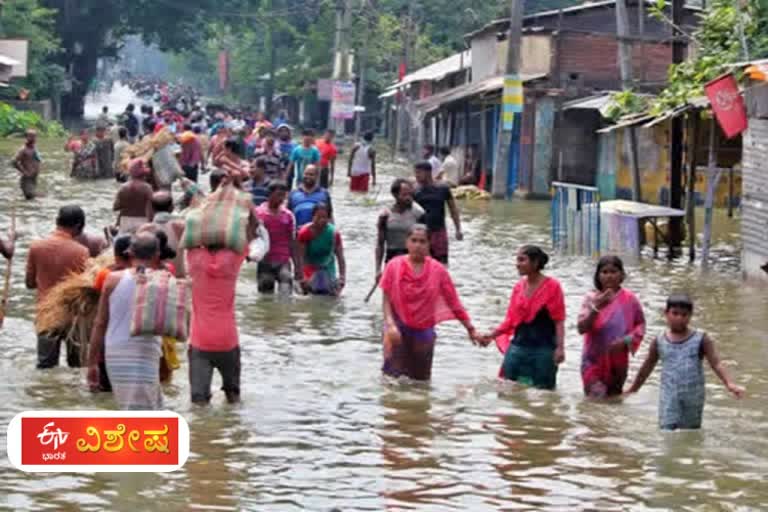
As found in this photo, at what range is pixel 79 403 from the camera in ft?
41.0

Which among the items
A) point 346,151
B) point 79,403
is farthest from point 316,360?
point 346,151

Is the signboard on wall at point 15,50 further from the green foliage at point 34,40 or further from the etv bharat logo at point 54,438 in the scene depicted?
the etv bharat logo at point 54,438

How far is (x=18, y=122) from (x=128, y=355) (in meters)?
49.2

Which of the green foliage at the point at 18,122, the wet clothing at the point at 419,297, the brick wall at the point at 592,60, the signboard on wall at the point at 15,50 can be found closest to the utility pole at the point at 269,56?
the green foliage at the point at 18,122

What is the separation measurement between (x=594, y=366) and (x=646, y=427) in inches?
30.1

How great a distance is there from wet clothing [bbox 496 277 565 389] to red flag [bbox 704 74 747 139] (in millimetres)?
8190

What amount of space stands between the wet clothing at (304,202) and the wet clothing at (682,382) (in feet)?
23.4

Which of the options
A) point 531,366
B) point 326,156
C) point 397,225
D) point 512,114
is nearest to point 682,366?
point 531,366

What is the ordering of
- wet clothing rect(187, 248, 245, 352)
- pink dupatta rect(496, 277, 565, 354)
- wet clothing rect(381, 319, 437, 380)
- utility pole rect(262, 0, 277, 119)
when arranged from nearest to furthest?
wet clothing rect(187, 248, 245, 352)
pink dupatta rect(496, 277, 565, 354)
wet clothing rect(381, 319, 437, 380)
utility pole rect(262, 0, 277, 119)

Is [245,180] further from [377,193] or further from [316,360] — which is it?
[377,193]

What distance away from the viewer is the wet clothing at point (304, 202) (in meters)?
18.3

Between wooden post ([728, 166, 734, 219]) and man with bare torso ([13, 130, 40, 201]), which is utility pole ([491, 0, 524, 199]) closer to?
wooden post ([728, 166, 734, 219])

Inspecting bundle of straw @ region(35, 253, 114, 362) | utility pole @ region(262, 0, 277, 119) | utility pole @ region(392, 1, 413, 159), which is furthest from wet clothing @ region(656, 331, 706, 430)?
utility pole @ region(262, 0, 277, 119)

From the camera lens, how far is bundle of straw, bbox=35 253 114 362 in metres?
12.9
